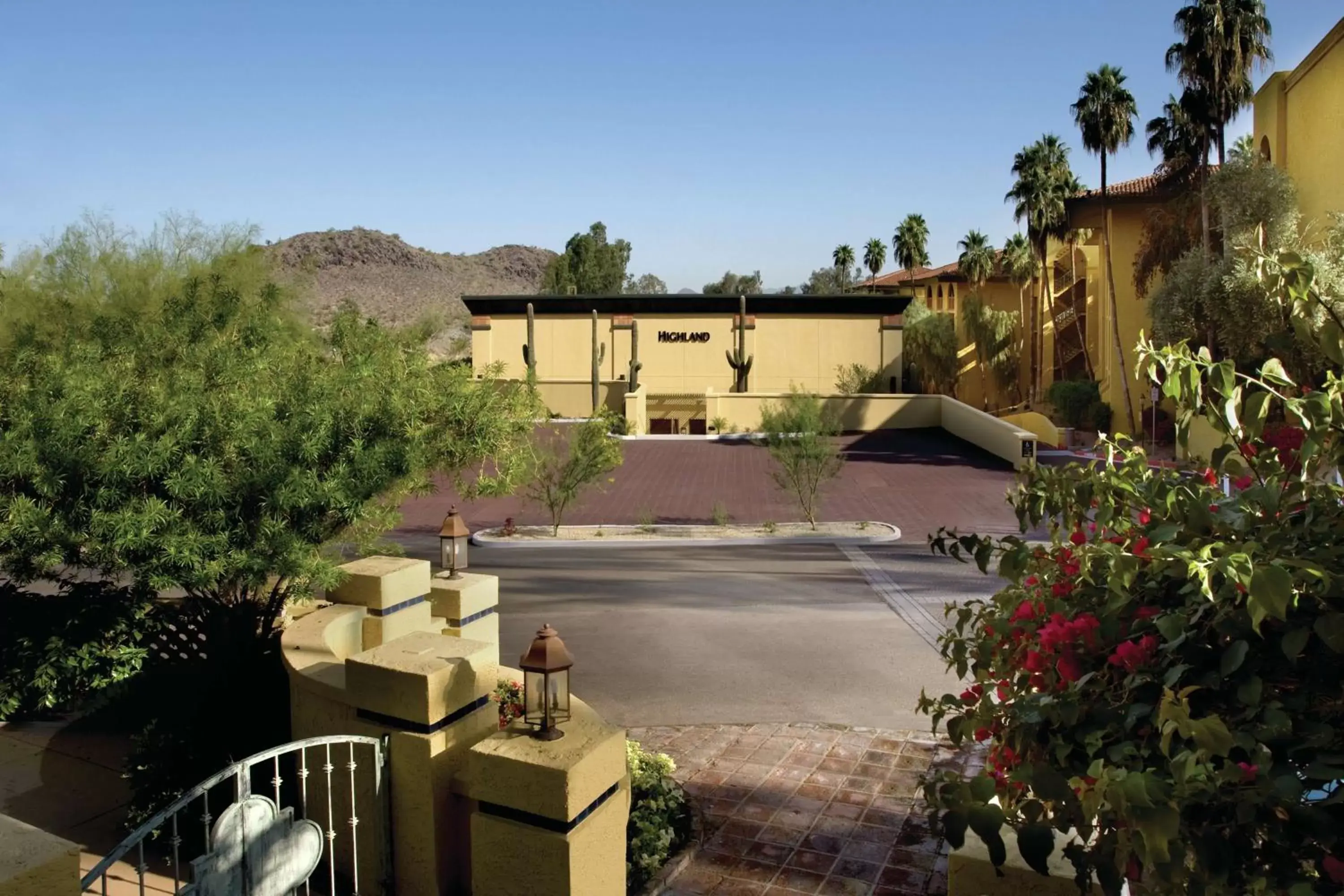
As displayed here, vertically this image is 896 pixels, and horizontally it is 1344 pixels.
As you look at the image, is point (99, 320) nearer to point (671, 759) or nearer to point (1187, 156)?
point (671, 759)

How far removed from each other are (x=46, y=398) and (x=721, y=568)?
1196cm

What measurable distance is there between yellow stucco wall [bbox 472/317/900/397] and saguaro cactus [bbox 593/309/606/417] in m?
0.40

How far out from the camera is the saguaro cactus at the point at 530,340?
42938 mm

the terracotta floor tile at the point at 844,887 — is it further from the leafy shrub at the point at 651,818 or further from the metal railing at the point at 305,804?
the metal railing at the point at 305,804

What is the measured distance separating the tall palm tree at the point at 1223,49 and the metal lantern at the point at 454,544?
3104 centimetres

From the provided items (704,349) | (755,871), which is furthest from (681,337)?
(755,871)

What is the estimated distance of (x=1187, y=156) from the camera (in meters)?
35.5

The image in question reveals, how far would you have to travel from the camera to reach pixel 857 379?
45.4 meters

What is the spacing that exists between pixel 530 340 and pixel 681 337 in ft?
25.9

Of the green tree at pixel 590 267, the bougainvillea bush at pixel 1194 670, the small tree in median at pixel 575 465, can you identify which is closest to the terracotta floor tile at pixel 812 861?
the bougainvillea bush at pixel 1194 670

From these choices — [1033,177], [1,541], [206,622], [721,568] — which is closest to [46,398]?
[1,541]

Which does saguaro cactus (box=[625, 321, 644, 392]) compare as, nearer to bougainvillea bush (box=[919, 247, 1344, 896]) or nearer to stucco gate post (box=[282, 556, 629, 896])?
stucco gate post (box=[282, 556, 629, 896])

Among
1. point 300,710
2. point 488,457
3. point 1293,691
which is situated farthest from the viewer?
point 488,457

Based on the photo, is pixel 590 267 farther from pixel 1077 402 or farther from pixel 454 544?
pixel 454 544
